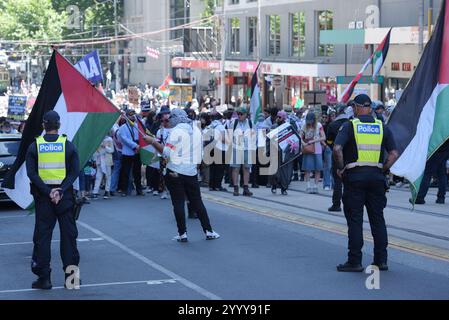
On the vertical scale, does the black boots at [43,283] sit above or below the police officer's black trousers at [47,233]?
below

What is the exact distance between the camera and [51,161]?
9.92 meters

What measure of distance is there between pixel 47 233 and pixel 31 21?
74317mm

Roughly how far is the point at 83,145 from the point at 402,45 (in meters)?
27.6

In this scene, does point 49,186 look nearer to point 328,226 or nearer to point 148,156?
point 328,226

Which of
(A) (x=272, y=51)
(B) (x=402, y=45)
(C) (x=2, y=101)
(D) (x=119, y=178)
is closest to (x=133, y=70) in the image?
(A) (x=272, y=51)

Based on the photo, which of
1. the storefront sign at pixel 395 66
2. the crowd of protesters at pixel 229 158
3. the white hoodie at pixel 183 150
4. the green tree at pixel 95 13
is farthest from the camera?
the green tree at pixel 95 13

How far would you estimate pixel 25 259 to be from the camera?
12023 mm

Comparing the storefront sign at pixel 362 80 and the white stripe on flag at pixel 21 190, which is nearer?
the white stripe on flag at pixel 21 190

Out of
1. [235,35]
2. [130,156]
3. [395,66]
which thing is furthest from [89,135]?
[235,35]

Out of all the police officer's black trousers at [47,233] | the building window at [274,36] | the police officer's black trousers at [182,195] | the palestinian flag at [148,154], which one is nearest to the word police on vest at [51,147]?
the police officer's black trousers at [47,233]

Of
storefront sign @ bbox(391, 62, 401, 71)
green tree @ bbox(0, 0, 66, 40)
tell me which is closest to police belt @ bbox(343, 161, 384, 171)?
storefront sign @ bbox(391, 62, 401, 71)

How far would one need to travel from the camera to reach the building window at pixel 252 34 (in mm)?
56688

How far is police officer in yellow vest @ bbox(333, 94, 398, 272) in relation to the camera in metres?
10.4

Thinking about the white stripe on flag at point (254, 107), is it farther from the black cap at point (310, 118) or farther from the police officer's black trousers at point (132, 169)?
the police officer's black trousers at point (132, 169)
